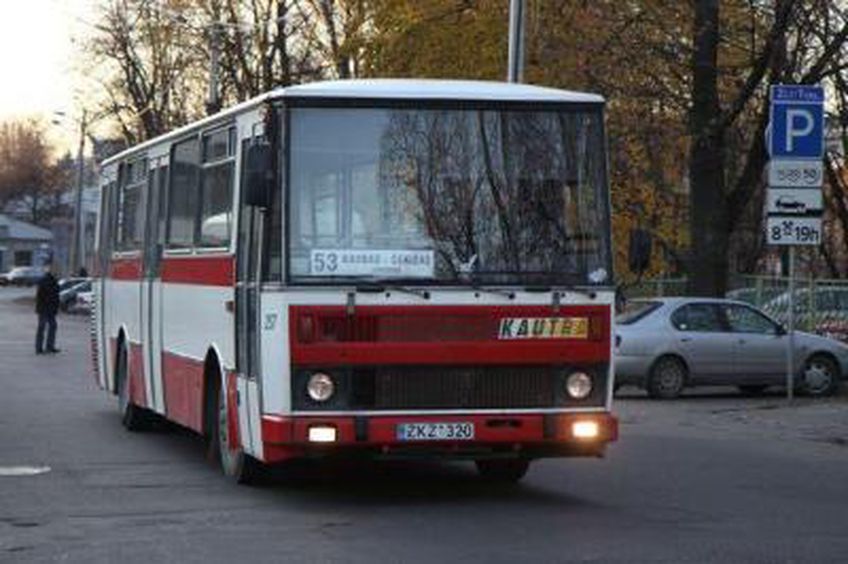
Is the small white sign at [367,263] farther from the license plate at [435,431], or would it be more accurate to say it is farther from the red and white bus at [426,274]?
the license plate at [435,431]

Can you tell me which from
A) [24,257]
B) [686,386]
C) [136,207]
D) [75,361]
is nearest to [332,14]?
[75,361]

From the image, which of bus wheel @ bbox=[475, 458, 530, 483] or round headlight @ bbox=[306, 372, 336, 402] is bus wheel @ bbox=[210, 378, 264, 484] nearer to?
round headlight @ bbox=[306, 372, 336, 402]

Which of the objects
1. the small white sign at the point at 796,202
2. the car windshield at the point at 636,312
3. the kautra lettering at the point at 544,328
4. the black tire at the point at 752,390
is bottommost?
the black tire at the point at 752,390

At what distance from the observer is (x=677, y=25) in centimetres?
2767

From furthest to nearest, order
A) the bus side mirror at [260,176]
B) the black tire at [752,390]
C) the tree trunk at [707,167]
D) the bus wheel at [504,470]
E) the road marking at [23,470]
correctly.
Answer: the tree trunk at [707,167]
the black tire at [752,390]
the road marking at [23,470]
the bus wheel at [504,470]
the bus side mirror at [260,176]

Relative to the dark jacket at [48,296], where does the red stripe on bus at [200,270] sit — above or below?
above

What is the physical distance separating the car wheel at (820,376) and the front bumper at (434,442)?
12.8 metres

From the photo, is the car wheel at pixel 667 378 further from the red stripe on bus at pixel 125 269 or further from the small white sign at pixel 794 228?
the red stripe on bus at pixel 125 269

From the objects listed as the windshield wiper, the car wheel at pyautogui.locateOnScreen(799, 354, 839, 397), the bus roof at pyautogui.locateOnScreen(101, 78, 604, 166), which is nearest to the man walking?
the car wheel at pyautogui.locateOnScreen(799, 354, 839, 397)

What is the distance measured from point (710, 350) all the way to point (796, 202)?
140 inches

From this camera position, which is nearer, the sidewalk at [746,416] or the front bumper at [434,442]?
the front bumper at [434,442]

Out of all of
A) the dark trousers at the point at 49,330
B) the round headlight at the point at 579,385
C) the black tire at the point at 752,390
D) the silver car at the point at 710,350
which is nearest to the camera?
the round headlight at the point at 579,385

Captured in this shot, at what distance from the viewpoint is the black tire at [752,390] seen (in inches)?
938

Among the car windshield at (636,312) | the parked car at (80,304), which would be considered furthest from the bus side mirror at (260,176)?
the parked car at (80,304)
